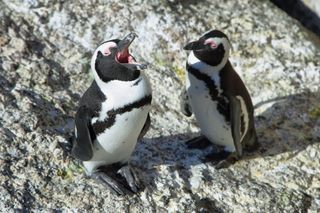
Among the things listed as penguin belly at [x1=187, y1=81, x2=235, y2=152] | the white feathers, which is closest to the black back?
penguin belly at [x1=187, y1=81, x2=235, y2=152]

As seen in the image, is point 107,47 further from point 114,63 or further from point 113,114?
point 113,114

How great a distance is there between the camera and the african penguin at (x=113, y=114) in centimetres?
384

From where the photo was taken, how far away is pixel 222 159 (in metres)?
4.68

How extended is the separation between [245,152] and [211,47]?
2.77 ft

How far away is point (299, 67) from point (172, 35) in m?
1.00

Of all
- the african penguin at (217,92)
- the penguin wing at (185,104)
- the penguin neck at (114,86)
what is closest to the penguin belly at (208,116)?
the african penguin at (217,92)

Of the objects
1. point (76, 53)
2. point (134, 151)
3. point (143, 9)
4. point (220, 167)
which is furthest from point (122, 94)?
point (143, 9)

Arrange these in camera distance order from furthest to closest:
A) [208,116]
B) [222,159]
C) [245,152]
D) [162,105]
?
1. [162,105]
2. [245,152]
3. [222,159]
4. [208,116]

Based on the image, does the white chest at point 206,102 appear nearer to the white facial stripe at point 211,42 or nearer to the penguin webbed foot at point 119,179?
→ the white facial stripe at point 211,42

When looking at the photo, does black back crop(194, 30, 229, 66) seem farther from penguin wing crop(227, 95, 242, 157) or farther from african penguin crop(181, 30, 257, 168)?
penguin wing crop(227, 95, 242, 157)

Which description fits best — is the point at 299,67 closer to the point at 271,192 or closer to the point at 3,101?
the point at 271,192

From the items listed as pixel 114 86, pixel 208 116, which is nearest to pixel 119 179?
pixel 114 86

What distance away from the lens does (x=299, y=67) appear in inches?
213

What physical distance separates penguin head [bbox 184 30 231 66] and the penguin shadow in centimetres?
64
